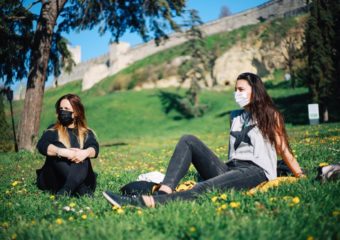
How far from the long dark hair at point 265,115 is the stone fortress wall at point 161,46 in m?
40.7

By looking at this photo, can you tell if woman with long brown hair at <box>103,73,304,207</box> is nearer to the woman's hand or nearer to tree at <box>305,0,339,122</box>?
the woman's hand

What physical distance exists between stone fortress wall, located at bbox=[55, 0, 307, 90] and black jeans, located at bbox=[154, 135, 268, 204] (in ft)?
135

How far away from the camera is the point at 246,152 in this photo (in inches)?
150

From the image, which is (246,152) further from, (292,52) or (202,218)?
(292,52)

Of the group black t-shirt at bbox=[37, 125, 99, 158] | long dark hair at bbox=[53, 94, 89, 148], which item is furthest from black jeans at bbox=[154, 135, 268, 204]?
long dark hair at bbox=[53, 94, 89, 148]

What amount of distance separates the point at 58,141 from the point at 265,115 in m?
2.88

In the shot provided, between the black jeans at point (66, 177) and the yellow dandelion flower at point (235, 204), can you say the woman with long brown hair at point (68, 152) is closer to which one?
the black jeans at point (66, 177)

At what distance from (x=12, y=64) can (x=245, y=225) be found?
1212 centimetres

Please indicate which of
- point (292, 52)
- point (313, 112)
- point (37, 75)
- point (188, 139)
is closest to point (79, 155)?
point (188, 139)

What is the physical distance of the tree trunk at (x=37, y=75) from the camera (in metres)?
11.9

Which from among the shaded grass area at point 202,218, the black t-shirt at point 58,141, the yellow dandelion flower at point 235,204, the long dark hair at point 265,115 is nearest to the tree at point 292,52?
the long dark hair at point 265,115

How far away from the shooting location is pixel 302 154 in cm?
658

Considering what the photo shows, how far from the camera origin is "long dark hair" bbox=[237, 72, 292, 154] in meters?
3.74

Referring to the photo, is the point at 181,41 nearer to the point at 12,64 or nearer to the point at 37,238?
the point at 12,64
